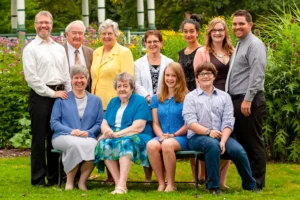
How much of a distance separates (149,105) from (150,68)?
1.56ft

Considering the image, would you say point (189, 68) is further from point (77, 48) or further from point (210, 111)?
point (77, 48)

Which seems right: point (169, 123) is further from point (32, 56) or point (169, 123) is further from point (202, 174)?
point (32, 56)

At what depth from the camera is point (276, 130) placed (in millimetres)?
12477

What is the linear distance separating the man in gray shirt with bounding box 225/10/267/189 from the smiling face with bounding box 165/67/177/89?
607mm

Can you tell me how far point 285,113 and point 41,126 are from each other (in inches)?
150

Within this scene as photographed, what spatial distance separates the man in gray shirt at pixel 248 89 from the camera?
9.59 metres

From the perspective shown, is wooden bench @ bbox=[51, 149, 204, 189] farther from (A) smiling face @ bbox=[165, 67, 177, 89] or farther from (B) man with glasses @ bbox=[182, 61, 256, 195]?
(A) smiling face @ bbox=[165, 67, 177, 89]

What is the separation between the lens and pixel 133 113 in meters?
10.0

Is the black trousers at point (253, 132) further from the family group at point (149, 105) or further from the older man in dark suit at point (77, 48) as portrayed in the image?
the older man in dark suit at point (77, 48)

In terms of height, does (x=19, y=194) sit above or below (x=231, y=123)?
below

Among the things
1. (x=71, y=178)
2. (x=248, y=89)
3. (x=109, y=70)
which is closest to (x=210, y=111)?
(x=248, y=89)

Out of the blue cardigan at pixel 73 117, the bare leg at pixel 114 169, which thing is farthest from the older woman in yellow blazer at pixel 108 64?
the bare leg at pixel 114 169

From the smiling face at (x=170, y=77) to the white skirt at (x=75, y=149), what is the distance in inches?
42.6

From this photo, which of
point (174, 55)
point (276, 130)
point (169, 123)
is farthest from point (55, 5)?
point (169, 123)
